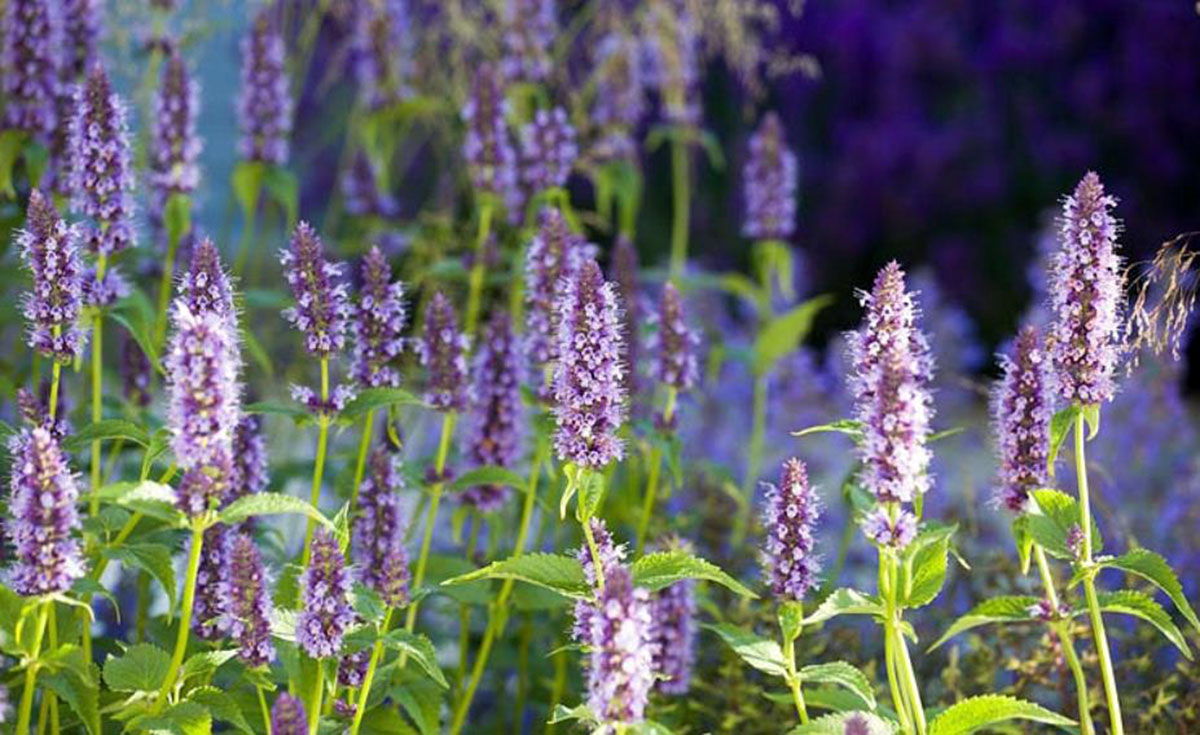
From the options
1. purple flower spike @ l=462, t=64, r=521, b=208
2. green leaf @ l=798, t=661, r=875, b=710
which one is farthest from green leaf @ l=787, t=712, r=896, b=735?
purple flower spike @ l=462, t=64, r=521, b=208

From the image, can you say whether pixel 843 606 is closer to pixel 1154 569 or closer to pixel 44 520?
pixel 1154 569

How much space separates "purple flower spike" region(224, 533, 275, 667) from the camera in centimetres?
224

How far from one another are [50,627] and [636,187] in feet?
7.67

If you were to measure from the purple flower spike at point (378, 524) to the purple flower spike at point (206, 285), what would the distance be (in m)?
0.43

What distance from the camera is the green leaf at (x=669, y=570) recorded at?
2289 millimetres

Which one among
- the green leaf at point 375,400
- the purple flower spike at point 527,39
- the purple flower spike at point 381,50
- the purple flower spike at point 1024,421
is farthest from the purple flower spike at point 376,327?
the purple flower spike at point 381,50

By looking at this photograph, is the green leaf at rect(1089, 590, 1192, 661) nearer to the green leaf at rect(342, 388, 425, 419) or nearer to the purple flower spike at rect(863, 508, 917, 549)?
the purple flower spike at rect(863, 508, 917, 549)

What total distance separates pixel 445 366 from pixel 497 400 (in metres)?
0.28

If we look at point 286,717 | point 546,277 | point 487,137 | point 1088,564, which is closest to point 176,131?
point 487,137

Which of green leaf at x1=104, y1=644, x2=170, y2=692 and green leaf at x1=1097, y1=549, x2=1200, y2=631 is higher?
green leaf at x1=1097, y1=549, x2=1200, y2=631

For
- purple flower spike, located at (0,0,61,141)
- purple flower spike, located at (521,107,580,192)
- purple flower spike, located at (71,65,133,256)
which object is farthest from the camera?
purple flower spike, located at (521,107,580,192)

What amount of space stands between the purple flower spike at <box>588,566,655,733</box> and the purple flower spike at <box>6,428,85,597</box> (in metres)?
0.65

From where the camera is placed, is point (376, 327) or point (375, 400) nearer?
point (375, 400)

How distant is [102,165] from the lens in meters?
2.84
